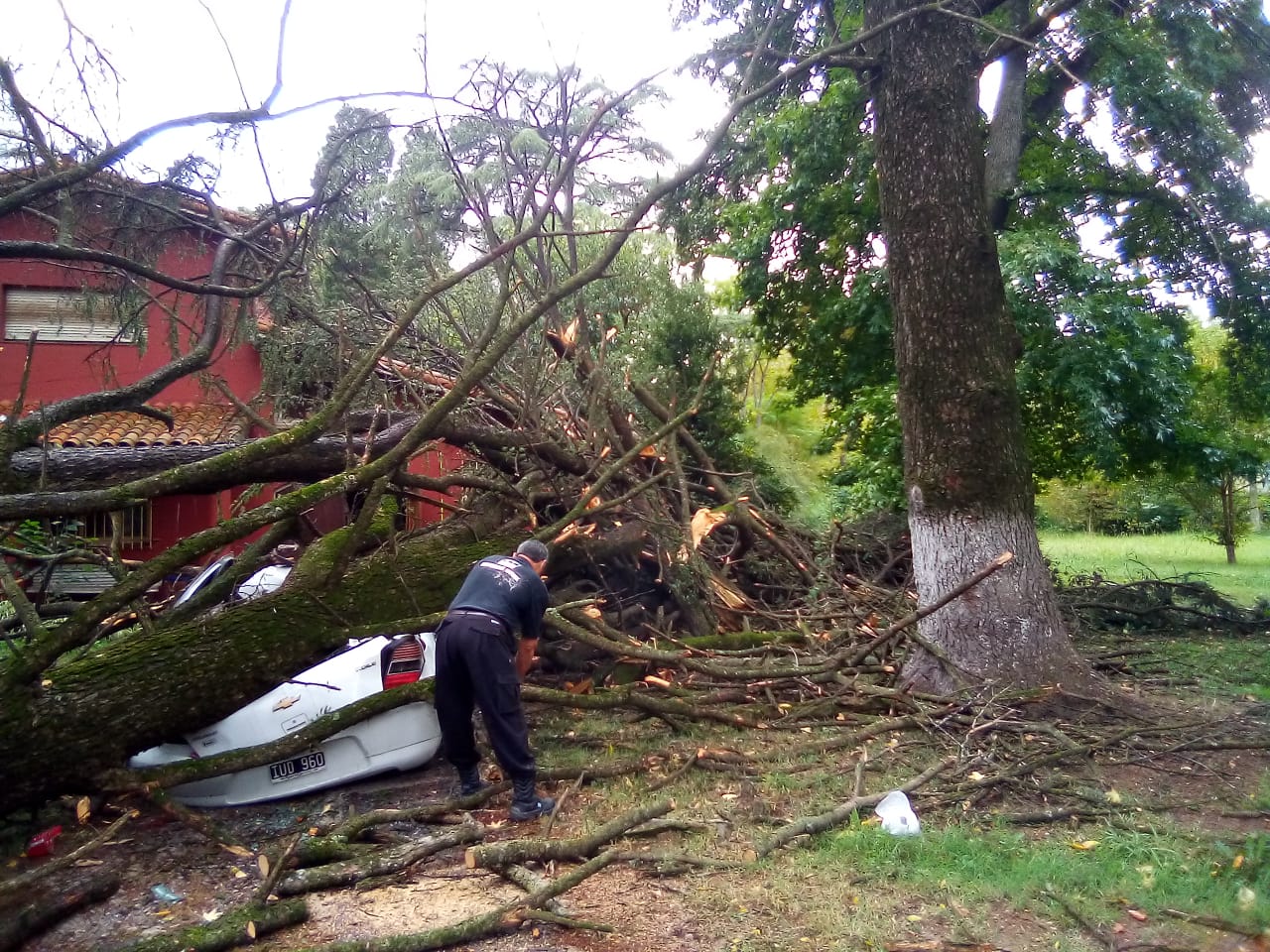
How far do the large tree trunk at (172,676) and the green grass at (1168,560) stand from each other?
29.1ft

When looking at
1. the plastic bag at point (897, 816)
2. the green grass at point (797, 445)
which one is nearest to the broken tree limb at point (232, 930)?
the plastic bag at point (897, 816)

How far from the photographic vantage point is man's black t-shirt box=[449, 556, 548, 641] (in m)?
4.77

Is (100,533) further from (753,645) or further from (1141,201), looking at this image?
(1141,201)

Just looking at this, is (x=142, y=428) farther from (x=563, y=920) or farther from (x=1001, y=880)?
(x=1001, y=880)

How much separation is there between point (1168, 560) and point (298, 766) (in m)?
17.9

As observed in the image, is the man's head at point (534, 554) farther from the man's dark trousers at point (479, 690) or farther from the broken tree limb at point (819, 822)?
the broken tree limb at point (819, 822)

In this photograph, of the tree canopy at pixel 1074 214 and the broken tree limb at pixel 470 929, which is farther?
the tree canopy at pixel 1074 214

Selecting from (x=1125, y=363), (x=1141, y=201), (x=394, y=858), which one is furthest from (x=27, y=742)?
(x=1141, y=201)

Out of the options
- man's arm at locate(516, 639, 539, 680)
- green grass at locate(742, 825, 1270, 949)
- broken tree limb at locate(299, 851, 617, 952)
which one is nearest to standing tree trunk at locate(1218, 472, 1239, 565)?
green grass at locate(742, 825, 1270, 949)

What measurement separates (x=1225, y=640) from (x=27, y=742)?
29.8 ft

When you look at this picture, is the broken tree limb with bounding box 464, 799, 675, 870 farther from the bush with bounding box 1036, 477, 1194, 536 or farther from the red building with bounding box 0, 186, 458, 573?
the bush with bounding box 1036, 477, 1194, 536

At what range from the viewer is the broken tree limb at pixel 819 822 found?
4.05 metres

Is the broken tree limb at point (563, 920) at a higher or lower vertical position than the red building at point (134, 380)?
lower

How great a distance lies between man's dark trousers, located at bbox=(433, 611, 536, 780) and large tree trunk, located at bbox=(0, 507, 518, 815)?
2.10 ft
